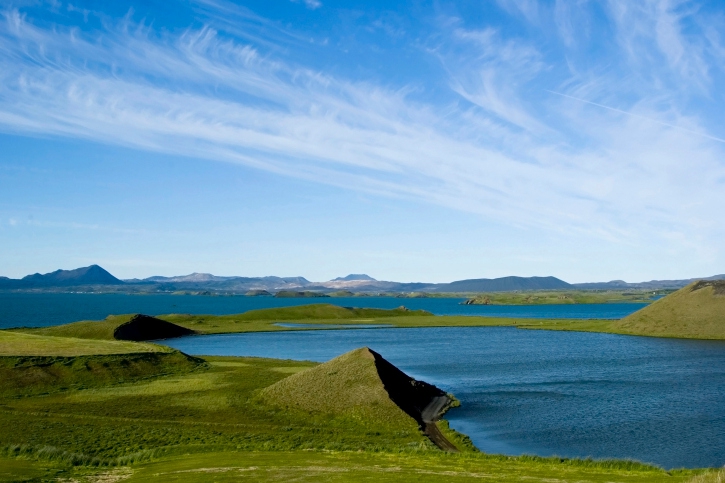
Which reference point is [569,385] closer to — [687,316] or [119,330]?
[687,316]

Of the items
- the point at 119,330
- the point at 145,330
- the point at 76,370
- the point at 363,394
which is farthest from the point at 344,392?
the point at 145,330

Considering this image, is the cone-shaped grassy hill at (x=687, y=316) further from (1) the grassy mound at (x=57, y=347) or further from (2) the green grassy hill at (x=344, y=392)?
(1) the grassy mound at (x=57, y=347)

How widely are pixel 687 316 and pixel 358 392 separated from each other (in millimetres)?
123598

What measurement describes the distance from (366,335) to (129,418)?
355ft

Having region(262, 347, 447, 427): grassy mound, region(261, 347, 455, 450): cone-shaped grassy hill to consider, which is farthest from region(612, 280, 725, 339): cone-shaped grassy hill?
region(262, 347, 447, 427): grassy mound

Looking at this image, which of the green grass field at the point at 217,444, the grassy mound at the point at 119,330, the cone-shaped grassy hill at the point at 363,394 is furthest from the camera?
the grassy mound at the point at 119,330

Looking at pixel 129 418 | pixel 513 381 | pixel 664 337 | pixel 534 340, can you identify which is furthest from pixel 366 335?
pixel 129 418

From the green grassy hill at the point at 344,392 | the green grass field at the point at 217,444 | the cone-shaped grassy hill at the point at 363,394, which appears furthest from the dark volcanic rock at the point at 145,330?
the cone-shaped grassy hill at the point at 363,394

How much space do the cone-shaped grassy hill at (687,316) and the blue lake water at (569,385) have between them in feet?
35.1

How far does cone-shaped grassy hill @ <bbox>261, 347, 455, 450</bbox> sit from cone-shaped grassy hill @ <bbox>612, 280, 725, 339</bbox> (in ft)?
343

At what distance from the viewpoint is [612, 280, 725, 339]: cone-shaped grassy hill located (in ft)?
472

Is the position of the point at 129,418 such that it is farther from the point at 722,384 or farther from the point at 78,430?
the point at 722,384

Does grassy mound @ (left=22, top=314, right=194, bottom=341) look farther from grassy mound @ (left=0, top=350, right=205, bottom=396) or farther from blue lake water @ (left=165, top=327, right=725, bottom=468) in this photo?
grassy mound @ (left=0, top=350, right=205, bottom=396)

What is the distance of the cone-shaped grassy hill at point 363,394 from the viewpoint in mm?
55625
